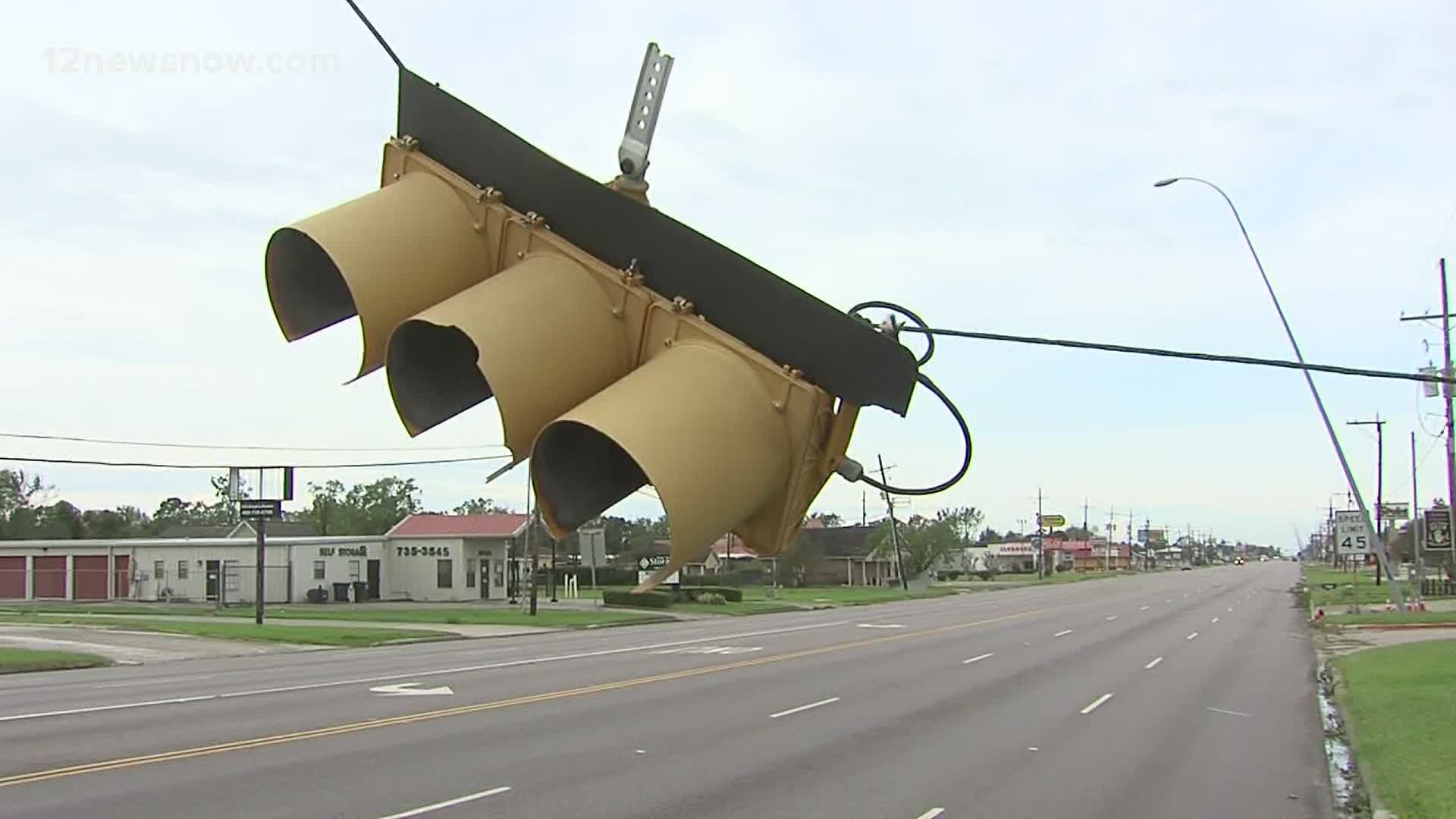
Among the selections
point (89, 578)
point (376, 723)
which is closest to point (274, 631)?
point (376, 723)

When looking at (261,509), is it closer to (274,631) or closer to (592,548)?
(274,631)

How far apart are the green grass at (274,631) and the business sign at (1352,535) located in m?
27.7

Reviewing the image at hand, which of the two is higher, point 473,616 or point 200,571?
point 200,571

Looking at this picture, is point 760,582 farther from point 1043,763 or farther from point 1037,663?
point 1043,763

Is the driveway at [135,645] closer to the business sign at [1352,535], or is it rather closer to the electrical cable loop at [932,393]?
the electrical cable loop at [932,393]

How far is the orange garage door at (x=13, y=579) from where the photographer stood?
195 feet

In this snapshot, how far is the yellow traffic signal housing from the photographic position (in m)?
3.36

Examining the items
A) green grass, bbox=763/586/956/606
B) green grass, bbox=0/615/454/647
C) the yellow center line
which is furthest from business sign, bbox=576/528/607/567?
the yellow center line

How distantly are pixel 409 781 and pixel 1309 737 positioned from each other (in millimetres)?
10540

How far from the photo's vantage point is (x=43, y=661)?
25.0m

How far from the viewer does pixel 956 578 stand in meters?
118

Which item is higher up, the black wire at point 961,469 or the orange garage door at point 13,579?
the black wire at point 961,469

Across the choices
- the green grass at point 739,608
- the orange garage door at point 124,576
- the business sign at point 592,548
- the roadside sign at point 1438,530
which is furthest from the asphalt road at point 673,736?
the orange garage door at point 124,576

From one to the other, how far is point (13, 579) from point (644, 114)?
2565 inches
